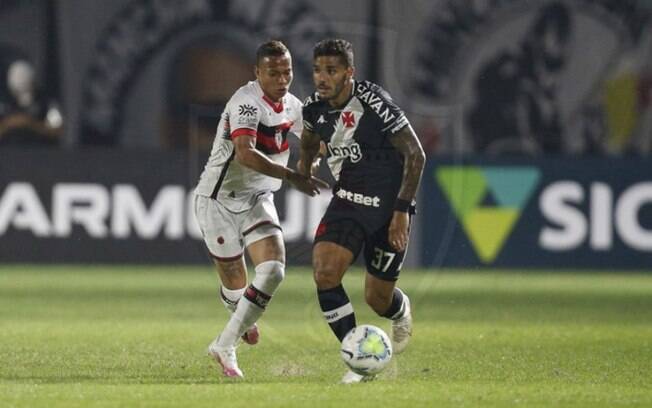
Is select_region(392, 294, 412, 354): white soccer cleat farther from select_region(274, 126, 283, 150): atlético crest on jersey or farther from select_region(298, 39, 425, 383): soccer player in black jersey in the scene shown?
select_region(274, 126, 283, 150): atlético crest on jersey

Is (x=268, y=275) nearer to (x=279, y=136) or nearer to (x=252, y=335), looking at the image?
(x=252, y=335)

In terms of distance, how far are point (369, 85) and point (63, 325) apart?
4665mm

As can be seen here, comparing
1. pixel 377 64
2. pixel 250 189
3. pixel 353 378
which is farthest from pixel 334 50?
pixel 377 64

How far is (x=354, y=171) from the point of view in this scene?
32.7 feet

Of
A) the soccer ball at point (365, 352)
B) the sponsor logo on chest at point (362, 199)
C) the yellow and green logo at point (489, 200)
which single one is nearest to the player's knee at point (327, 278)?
the soccer ball at point (365, 352)

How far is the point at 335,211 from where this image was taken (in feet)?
32.7

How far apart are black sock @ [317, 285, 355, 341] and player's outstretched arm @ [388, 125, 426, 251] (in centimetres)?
46

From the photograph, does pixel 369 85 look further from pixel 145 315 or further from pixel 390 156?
pixel 145 315

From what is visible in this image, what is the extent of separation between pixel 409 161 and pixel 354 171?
495 millimetres

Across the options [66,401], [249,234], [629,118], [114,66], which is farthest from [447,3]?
[66,401]

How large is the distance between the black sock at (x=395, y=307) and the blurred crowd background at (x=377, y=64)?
36.8ft

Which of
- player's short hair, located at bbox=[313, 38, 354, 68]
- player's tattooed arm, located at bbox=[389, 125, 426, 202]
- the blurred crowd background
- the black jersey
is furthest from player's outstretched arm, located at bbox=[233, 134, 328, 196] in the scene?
the blurred crowd background

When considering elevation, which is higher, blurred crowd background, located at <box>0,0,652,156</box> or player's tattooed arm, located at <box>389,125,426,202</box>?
player's tattooed arm, located at <box>389,125,426,202</box>

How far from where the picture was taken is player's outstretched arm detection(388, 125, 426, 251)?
31.4 feet
